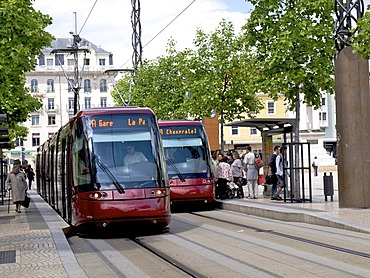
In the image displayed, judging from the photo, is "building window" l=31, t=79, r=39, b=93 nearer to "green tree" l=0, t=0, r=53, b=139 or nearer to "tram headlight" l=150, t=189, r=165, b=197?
"green tree" l=0, t=0, r=53, b=139

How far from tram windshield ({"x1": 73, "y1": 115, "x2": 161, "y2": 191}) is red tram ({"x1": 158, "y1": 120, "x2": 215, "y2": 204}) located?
24.7ft

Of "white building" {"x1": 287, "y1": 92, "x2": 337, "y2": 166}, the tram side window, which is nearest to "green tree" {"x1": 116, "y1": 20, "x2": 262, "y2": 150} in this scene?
the tram side window

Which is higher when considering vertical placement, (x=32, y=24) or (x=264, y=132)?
(x=32, y=24)

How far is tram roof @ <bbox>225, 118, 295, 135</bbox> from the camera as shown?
26500mm

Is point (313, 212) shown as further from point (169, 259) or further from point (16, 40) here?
point (16, 40)

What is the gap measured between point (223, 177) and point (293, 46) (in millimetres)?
6314

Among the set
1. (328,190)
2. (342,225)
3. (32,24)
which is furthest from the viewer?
(328,190)

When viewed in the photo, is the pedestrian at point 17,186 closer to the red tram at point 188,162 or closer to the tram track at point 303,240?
the red tram at point 188,162

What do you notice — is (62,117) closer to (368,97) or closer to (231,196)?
(231,196)

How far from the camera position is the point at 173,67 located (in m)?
52.2

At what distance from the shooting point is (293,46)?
1001 inches

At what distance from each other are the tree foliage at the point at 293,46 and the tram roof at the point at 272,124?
963 mm

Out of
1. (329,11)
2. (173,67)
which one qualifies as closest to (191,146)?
(329,11)

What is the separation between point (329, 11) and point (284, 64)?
2270mm
